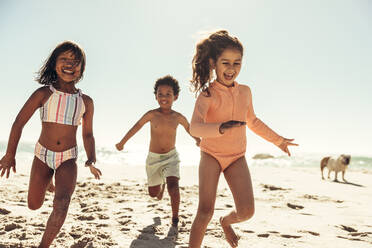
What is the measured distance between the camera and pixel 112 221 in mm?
4207

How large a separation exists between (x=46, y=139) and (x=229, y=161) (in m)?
1.96

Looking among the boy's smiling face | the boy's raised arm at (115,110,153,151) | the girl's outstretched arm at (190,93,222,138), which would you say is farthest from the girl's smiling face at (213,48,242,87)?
the boy's raised arm at (115,110,153,151)

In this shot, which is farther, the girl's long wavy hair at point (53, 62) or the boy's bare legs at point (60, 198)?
the girl's long wavy hair at point (53, 62)

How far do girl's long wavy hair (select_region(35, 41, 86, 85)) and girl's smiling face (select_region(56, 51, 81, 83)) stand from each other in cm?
5

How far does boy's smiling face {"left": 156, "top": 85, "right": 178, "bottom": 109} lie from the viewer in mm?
4922

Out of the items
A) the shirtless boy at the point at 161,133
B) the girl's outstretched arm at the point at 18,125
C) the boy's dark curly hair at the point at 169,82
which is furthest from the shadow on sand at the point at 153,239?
the boy's dark curly hair at the point at 169,82

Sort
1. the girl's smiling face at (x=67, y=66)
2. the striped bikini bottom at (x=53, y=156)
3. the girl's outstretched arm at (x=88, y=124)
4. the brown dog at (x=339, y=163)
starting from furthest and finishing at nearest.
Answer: the brown dog at (x=339, y=163), the girl's outstretched arm at (x=88, y=124), the girl's smiling face at (x=67, y=66), the striped bikini bottom at (x=53, y=156)

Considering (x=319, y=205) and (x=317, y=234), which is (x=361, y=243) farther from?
(x=319, y=205)

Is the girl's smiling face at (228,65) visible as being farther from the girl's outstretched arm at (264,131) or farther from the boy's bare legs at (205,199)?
the boy's bare legs at (205,199)

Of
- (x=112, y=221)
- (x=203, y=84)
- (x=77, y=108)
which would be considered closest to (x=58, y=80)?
(x=77, y=108)

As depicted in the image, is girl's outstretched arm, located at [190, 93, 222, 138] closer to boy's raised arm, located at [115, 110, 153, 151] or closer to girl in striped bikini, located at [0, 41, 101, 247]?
girl in striped bikini, located at [0, 41, 101, 247]

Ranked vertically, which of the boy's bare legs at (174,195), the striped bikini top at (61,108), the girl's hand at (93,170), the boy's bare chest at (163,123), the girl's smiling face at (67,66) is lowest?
the boy's bare legs at (174,195)

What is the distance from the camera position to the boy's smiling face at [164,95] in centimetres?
492

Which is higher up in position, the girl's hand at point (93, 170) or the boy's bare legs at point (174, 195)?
the girl's hand at point (93, 170)
